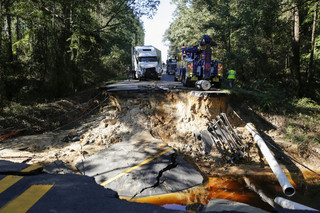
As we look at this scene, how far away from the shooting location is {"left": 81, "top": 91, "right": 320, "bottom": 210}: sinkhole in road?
24.7 feet

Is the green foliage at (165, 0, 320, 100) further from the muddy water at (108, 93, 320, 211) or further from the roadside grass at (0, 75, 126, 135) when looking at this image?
the roadside grass at (0, 75, 126, 135)

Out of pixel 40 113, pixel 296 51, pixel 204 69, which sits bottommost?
pixel 40 113

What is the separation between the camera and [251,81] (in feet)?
69.8

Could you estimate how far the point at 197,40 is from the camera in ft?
75.4

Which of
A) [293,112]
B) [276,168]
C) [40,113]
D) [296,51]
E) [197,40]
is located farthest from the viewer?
[197,40]

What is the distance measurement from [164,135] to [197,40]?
→ 49.3 ft

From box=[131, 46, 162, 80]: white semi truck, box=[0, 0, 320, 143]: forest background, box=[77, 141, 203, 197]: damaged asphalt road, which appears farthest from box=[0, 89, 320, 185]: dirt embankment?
box=[131, 46, 162, 80]: white semi truck

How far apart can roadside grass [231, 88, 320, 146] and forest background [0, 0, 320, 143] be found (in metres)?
0.09

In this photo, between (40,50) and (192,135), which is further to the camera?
(40,50)

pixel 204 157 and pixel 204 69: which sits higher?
pixel 204 69

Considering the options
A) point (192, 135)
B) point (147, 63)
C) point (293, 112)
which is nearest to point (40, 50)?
point (147, 63)

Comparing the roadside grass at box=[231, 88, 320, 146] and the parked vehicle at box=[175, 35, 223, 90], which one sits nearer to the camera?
the roadside grass at box=[231, 88, 320, 146]

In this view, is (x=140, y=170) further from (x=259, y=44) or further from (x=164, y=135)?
(x=259, y=44)

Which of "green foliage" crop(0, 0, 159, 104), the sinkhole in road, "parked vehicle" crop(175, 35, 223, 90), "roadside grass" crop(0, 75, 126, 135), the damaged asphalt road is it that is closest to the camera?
the damaged asphalt road
